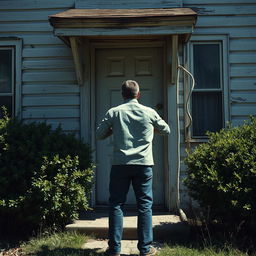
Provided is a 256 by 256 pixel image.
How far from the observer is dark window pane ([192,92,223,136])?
585 centimetres

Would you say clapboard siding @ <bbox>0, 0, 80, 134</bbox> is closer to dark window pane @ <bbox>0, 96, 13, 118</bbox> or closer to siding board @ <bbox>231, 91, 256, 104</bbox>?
dark window pane @ <bbox>0, 96, 13, 118</bbox>

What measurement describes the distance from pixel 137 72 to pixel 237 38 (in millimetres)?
1654

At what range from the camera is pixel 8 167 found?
15.2 feet

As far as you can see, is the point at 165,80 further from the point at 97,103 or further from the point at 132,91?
the point at 132,91

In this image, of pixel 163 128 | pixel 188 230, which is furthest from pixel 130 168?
pixel 188 230

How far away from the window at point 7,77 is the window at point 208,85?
2.90 meters

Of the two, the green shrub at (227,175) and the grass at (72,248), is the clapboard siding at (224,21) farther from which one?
the grass at (72,248)

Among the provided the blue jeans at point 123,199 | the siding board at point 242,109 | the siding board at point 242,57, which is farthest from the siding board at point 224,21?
the blue jeans at point 123,199

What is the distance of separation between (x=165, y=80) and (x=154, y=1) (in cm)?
127

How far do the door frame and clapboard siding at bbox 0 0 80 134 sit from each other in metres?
0.16

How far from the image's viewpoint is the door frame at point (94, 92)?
18.6 feet

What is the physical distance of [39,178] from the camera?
14.8 feet

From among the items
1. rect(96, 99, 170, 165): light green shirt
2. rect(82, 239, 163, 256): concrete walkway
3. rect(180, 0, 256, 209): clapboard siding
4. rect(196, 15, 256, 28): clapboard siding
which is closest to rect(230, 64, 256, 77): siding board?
rect(180, 0, 256, 209): clapboard siding

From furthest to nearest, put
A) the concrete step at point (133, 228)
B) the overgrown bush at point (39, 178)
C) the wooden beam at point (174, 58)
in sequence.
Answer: the wooden beam at point (174, 58) → the concrete step at point (133, 228) → the overgrown bush at point (39, 178)
